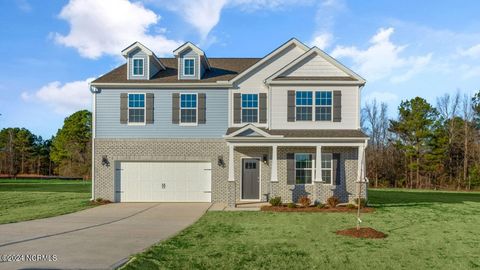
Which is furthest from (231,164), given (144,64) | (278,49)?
(144,64)

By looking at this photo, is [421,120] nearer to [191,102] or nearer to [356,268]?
[191,102]

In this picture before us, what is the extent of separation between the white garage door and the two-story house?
50 mm

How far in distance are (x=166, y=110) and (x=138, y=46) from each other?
3435 mm

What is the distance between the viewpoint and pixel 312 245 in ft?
30.5

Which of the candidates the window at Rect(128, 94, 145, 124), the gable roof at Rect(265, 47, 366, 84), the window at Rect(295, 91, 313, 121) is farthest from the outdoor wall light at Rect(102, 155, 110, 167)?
the window at Rect(295, 91, 313, 121)

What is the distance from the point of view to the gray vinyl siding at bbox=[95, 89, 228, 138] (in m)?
19.4

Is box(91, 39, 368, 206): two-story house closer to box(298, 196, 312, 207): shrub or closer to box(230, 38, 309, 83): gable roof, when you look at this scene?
box(230, 38, 309, 83): gable roof

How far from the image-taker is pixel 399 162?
43.4 meters

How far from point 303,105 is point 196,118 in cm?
525

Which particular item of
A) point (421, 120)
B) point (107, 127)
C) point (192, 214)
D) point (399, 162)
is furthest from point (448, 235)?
point (399, 162)

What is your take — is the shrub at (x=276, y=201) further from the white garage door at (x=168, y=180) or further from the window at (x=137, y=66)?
the window at (x=137, y=66)

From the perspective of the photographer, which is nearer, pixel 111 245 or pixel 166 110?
pixel 111 245

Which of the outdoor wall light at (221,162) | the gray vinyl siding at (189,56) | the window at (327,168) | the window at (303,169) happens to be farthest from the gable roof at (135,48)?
the window at (327,168)

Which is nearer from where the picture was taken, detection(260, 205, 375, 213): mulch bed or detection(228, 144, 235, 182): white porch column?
detection(260, 205, 375, 213): mulch bed
